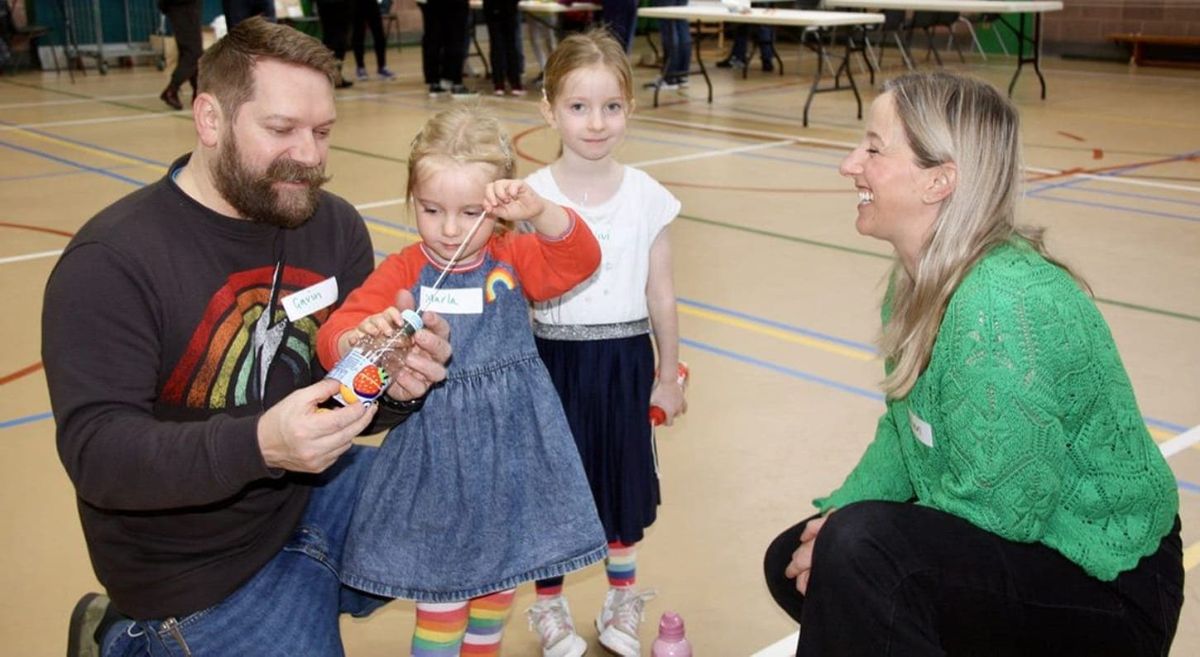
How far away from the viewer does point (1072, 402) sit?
1.88 metres

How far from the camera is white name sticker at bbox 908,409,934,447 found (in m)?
1.99

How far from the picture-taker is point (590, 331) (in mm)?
2570

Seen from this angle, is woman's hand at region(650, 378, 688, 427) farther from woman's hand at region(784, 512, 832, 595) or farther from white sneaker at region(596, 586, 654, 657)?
woman's hand at region(784, 512, 832, 595)

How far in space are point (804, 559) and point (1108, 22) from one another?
13.7m

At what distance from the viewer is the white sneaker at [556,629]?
257 cm

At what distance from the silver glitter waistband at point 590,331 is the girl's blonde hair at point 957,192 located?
0.69m

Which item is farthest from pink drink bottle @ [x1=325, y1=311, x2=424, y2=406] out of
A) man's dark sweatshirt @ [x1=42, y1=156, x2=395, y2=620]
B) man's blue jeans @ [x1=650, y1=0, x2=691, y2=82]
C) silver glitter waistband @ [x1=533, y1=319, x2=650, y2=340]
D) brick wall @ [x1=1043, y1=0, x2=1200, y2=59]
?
brick wall @ [x1=1043, y1=0, x2=1200, y2=59]

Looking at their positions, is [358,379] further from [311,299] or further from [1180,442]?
[1180,442]

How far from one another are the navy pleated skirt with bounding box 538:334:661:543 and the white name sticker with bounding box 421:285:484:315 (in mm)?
448

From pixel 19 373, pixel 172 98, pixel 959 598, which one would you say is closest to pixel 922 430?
pixel 959 598

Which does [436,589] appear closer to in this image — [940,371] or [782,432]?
[940,371]

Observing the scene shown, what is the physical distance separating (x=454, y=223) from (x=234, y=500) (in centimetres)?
60

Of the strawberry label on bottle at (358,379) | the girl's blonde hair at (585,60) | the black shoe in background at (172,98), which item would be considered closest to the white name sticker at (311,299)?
the strawberry label on bottle at (358,379)

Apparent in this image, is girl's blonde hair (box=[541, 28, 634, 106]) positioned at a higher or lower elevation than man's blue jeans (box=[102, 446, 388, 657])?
A: higher
